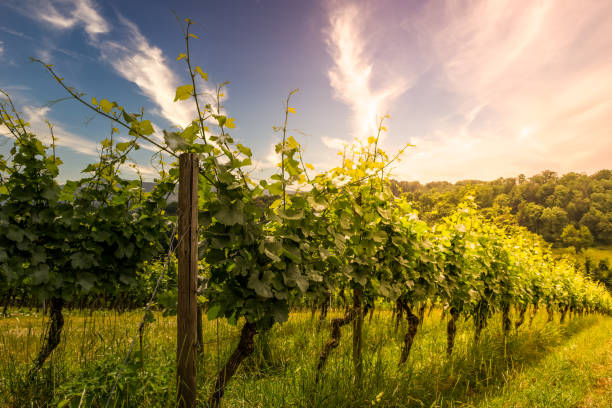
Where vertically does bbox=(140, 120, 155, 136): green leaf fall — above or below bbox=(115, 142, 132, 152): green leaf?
above

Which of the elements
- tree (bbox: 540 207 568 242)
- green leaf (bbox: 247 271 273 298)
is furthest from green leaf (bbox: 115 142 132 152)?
tree (bbox: 540 207 568 242)

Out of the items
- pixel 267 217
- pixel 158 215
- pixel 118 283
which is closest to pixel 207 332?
pixel 118 283

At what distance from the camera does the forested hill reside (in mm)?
69750

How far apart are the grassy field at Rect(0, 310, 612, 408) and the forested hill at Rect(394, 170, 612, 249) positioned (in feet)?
191

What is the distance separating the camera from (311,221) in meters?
2.48

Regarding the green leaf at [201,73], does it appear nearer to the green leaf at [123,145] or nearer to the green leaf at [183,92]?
the green leaf at [183,92]

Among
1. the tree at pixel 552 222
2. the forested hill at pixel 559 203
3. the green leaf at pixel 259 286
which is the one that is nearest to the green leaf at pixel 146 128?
the green leaf at pixel 259 286

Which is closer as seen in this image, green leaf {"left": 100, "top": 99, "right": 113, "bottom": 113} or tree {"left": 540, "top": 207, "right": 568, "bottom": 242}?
green leaf {"left": 100, "top": 99, "right": 113, "bottom": 113}

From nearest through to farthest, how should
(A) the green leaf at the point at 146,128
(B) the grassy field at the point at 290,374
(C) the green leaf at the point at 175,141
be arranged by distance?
(C) the green leaf at the point at 175,141, (A) the green leaf at the point at 146,128, (B) the grassy field at the point at 290,374

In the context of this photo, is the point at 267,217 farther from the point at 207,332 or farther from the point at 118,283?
the point at 207,332

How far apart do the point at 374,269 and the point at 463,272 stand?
1939mm

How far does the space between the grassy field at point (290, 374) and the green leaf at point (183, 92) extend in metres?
1.79

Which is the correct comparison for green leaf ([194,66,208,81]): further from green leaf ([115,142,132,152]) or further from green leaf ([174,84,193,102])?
green leaf ([115,142,132,152])

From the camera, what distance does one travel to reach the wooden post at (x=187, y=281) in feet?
6.39
